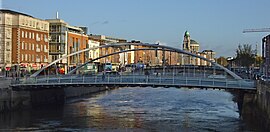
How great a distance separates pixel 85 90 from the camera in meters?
78.2

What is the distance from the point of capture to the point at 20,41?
83812 mm

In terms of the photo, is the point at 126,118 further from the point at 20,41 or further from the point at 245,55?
the point at 245,55

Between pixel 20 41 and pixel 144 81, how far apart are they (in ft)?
142

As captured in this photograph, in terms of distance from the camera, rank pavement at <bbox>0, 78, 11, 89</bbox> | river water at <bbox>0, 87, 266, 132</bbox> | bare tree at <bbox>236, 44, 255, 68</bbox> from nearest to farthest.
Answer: river water at <bbox>0, 87, 266, 132</bbox>
pavement at <bbox>0, 78, 11, 89</bbox>
bare tree at <bbox>236, 44, 255, 68</bbox>

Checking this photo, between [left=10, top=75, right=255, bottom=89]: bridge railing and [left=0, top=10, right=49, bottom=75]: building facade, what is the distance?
1081 inches

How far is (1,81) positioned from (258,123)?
89.2 ft

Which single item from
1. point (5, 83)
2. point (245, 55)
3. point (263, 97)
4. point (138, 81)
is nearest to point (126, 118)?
point (138, 81)

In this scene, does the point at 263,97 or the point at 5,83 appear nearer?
the point at 263,97

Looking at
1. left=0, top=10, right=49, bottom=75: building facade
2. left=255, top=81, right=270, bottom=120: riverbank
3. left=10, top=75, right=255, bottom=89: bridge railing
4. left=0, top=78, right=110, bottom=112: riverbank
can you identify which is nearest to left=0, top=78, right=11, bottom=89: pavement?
left=0, top=78, right=110, bottom=112: riverbank

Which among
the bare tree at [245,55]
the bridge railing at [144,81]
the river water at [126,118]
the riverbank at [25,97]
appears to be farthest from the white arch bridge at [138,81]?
the bare tree at [245,55]

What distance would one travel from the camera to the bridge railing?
147 ft

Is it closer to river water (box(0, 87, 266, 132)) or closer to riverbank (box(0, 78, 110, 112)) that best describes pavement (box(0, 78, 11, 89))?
riverbank (box(0, 78, 110, 112))

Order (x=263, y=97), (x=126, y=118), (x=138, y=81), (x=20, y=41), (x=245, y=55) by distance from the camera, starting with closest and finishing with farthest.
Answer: (x=263, y=97) < (x=126, y=118) < (x=138, y=81) < (x=20, y=41) < (x=245, y=55)

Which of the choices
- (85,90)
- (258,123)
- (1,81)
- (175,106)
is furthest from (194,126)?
(85,90)
